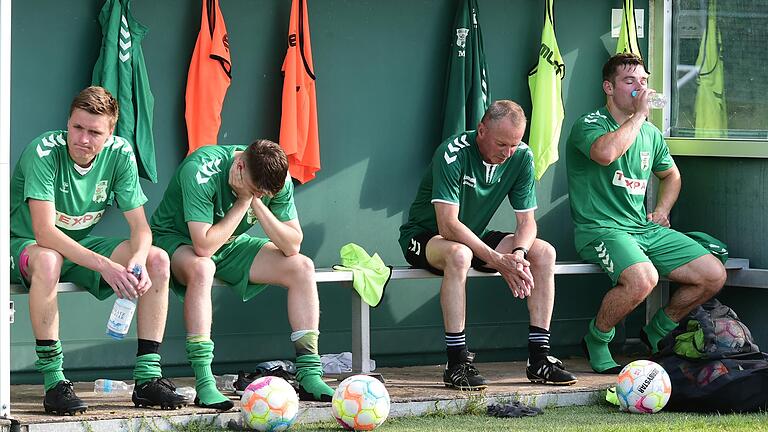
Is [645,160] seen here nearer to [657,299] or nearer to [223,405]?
[657,299]

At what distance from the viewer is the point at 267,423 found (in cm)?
507

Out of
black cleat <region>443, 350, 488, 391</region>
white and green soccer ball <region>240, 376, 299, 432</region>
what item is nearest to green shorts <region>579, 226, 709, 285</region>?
black cleat <region>443, 350, 488, 391</region>

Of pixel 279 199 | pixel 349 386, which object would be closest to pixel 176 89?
pixel 279 199

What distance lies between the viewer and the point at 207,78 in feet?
21.0

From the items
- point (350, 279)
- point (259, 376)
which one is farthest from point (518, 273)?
point (259, 376)

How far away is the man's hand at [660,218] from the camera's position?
22.8 feet

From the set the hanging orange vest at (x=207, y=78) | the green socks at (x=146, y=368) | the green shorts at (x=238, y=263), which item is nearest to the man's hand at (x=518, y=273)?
the green shorts at (x=238, y=263)

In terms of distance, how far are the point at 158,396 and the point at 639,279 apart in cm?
256

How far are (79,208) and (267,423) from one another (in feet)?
4.25

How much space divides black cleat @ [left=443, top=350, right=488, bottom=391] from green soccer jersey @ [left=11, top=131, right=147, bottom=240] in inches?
65.1

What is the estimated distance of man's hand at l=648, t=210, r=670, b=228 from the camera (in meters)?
6.95

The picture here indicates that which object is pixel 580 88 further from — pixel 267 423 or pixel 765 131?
pixel 267 423

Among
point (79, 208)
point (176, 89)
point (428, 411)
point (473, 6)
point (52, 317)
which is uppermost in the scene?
point (473, 6)

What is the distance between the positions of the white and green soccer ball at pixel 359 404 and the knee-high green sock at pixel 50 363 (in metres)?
1.14
